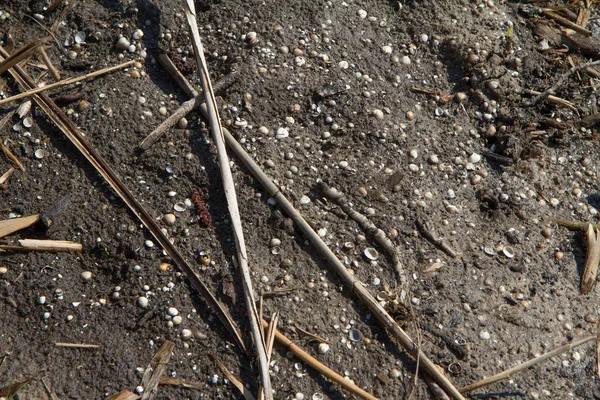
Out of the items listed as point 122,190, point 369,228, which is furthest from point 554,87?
point 122,190

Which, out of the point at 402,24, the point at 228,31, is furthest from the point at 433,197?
the point at 228,31

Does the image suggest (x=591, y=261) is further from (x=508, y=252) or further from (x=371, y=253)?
(x=371, y=253)

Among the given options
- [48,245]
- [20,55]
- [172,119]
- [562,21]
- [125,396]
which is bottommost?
[125,396]

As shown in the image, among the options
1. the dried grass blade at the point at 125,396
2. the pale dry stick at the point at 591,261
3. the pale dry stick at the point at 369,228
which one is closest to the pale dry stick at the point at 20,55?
the pale dry stick at the point at 369,228

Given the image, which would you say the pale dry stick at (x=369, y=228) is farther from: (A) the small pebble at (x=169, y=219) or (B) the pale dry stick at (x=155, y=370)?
(B) the pale dry stick at (x=155, y=370)

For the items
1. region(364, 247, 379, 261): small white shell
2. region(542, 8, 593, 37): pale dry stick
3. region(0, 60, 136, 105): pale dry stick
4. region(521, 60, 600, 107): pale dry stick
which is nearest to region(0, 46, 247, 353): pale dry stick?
region(0, 60, 136, 105): pale dry stick

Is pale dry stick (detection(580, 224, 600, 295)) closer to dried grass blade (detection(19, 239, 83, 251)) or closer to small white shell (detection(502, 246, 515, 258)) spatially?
small white shell (detection(502, 246, 515, 258))
